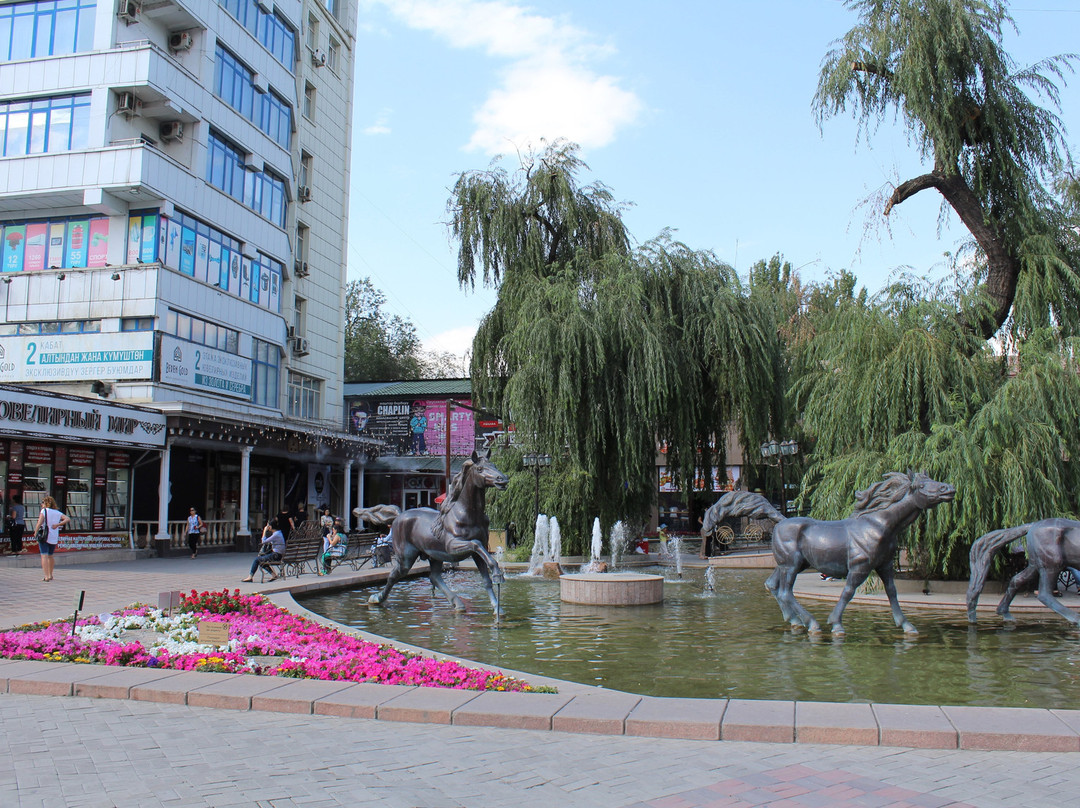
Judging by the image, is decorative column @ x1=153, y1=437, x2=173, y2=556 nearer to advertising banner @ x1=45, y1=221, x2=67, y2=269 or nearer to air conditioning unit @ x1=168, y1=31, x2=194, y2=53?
advertising banner @ x1=45, y1=221, x2=67, y2=269

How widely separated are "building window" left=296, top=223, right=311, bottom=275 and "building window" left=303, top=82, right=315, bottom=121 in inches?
217

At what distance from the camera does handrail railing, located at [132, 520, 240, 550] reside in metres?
26.6

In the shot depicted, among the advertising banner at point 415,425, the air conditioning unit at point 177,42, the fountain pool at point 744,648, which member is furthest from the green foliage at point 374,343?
the fountain pool at point 744,648

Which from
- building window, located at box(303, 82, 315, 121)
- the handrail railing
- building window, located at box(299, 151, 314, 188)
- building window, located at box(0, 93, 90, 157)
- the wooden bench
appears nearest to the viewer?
the wooden bench

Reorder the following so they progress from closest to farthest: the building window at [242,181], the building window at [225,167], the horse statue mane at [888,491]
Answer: the horse statue mane at [888,491], the building window at [225,167], the building window at [242,181]

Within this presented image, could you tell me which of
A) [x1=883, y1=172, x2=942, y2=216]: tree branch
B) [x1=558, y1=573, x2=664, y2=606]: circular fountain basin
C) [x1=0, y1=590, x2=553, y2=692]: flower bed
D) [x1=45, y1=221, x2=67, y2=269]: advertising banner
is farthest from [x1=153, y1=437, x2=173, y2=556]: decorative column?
[x1=883, y1=172, x2=942, y2=216]: tree branch

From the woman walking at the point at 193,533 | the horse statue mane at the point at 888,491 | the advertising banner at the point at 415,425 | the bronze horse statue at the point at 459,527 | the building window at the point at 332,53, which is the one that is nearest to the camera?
the horse statue mane at the point at 888,491

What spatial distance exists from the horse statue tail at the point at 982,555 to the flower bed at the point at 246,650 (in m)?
7.62

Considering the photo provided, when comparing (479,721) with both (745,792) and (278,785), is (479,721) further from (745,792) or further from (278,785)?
(745,792)

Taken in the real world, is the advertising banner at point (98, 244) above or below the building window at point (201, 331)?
above

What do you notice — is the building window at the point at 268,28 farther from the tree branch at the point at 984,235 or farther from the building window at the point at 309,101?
the tree branch at the point at 984,235

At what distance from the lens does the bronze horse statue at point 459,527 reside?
41.0 feet

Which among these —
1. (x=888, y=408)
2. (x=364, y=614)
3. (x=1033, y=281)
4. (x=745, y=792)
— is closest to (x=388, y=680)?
(x=745, y=792)

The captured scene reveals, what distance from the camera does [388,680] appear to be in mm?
7367
